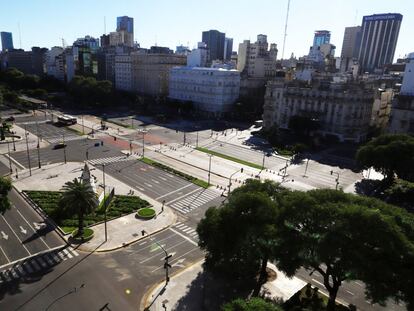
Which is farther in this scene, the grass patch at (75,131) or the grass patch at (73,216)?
the grass patch at (75,131)

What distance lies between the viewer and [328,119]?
11875cm

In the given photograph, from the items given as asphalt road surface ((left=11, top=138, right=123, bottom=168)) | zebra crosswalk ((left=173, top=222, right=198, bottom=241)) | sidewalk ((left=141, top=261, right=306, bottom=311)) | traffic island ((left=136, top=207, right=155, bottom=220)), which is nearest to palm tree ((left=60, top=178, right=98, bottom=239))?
traffic island ((left=136, top=207, right=155, bottom=220))

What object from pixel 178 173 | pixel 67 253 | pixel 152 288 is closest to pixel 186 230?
pixel 152 288

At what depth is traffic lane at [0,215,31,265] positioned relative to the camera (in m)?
43.5

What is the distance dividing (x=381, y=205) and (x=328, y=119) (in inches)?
3637

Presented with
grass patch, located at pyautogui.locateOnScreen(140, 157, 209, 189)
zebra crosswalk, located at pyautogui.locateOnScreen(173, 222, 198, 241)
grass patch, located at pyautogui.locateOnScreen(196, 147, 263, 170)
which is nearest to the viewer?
zebra crosswalk, located at pyautogui.locateOnScreen(173, 222, 198, 241)

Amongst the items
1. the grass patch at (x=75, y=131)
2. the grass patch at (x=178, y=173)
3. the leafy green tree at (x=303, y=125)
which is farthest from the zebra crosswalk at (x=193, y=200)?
the grass patch at (x=75, y=131)

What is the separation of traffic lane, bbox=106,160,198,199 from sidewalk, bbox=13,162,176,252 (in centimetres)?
222

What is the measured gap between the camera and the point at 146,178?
7494 cm

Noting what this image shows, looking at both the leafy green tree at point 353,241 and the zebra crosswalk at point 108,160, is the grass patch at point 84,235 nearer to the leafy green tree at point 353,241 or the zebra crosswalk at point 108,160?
the leafy green tree at point 353,241

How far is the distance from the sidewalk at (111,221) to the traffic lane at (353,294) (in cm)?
2372

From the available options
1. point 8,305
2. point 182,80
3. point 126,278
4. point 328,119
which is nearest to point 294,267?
point 126,278

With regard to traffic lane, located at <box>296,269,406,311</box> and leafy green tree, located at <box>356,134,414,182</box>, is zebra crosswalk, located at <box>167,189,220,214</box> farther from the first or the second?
leafy green tree, located at <box>356,134,414,182</box>

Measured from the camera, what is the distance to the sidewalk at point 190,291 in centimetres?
3647
